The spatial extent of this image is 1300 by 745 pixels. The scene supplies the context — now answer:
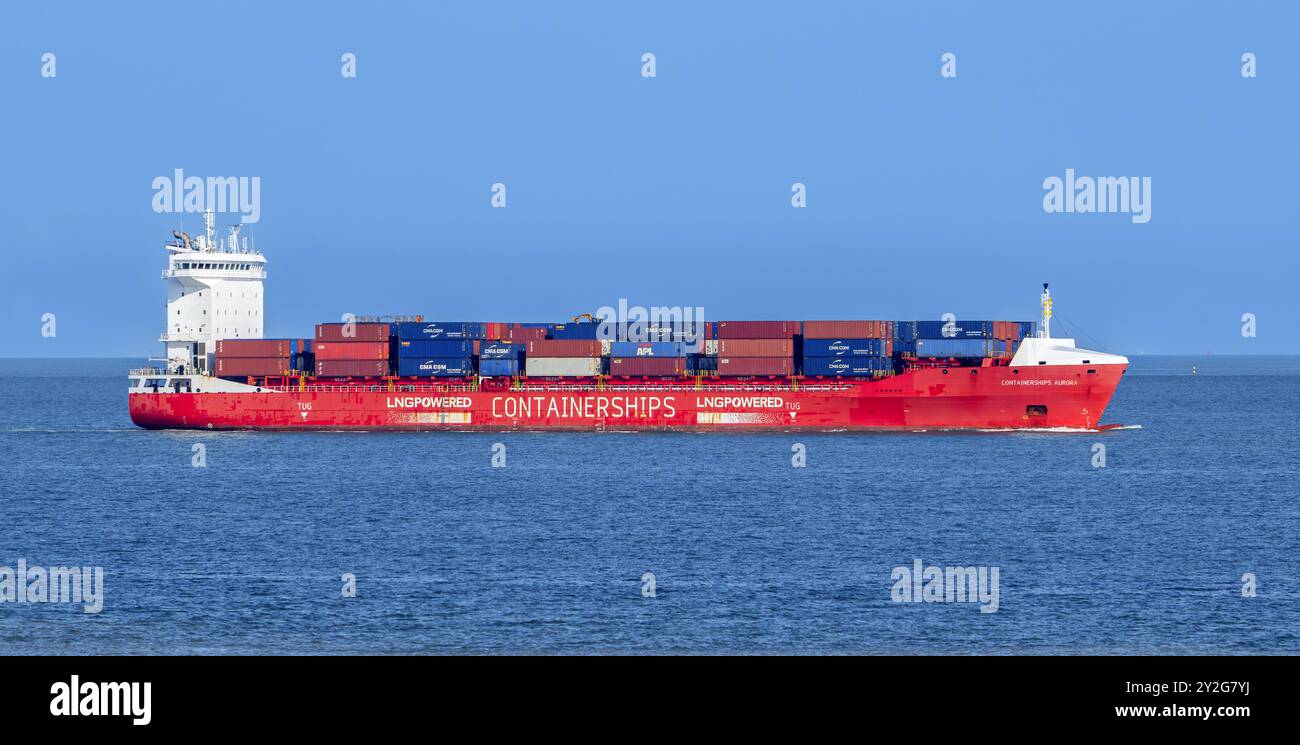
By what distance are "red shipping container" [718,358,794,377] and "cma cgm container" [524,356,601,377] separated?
21.0 feet

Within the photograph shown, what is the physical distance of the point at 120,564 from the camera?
107 ft

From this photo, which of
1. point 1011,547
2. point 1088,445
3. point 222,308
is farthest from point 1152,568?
point 222,308

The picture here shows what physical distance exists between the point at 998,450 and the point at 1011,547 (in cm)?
2504

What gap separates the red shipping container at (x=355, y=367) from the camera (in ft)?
226

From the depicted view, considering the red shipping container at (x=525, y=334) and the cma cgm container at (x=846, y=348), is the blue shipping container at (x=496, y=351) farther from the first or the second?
the cma cgm container at (x=846, y=348)

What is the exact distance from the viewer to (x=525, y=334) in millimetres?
69875

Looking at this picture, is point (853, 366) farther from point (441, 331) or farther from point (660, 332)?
point (441, 331)

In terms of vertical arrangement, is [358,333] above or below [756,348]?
above

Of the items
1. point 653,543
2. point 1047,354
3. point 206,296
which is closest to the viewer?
point 653,543

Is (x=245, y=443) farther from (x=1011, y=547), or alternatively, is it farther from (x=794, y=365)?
(x=1011, y=547)

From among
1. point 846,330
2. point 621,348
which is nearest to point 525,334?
point 621,348

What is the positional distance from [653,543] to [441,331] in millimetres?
36178

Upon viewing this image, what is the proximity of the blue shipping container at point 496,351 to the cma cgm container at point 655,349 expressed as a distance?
525 centimetres
